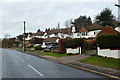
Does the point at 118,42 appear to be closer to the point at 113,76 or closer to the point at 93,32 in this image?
the point at 113,76

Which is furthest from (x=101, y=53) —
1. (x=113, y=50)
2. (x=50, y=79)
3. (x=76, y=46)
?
(x=50, y=79)

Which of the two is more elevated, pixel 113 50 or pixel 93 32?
pixel 93 32

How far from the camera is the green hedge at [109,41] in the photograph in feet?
50.2

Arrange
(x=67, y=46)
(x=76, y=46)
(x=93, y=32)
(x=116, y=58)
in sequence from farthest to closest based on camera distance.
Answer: (x=93, y=32)
(x=67, y=46)
(x=76, y=46)
(x=116, y=58)

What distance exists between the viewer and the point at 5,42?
95438 mm

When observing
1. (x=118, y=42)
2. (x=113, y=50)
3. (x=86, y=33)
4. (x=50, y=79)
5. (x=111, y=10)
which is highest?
(x=111, y=10)

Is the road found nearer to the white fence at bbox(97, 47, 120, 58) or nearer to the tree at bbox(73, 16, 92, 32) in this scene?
the white fence at bbox(97, 47, 120, 58)

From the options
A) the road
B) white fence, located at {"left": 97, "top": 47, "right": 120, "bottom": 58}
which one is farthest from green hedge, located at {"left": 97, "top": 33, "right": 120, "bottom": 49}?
the road

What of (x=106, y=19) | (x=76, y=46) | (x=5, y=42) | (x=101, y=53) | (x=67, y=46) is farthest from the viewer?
(x=5, y=42)

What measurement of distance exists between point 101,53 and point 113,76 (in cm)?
880

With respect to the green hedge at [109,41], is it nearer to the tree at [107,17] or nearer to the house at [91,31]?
the house at [91,31]

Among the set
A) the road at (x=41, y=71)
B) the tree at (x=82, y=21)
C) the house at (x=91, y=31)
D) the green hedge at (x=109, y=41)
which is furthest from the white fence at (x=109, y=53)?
the tree at (x=82, y=21)

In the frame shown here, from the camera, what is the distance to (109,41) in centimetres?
1609

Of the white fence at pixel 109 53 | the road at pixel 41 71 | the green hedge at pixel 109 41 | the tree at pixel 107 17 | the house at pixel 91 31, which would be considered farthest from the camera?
the tree at pixel 107 17
